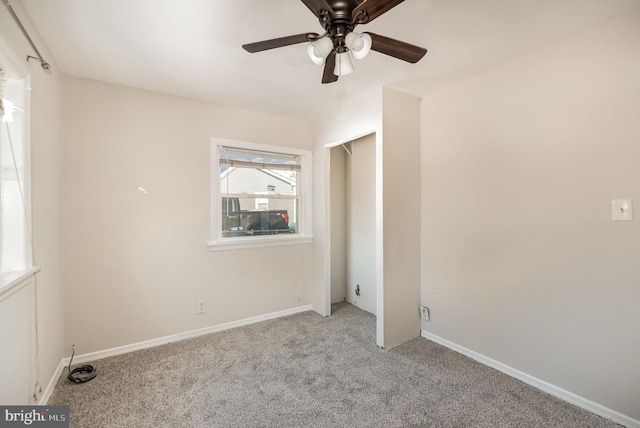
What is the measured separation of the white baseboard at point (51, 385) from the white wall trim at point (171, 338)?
87 millimetres

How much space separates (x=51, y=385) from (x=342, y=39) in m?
2.94

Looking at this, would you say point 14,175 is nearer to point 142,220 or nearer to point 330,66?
point 142,220

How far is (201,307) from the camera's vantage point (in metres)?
2.81

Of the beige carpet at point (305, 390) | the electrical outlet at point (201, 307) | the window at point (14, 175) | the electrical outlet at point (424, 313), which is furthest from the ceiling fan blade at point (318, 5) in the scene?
the electrical outlet at point (201, 307)

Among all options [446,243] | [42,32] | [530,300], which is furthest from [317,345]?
[42,32]

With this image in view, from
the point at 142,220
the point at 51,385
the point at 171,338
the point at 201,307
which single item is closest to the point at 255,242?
the point at 201,307

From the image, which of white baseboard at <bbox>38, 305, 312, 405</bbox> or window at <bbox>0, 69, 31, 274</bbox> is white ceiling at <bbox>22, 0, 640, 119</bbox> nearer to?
window at <bbox>0, 69, 31, 274</bbox>

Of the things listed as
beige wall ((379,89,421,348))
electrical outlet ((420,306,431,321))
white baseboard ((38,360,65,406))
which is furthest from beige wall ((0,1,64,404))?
electrical outlet ((420,306,431,321))

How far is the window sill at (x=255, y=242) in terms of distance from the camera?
2908 mm

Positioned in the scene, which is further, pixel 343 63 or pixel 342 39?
pixel 343 63

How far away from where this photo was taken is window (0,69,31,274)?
1.47m

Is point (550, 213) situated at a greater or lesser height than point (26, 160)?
lesser

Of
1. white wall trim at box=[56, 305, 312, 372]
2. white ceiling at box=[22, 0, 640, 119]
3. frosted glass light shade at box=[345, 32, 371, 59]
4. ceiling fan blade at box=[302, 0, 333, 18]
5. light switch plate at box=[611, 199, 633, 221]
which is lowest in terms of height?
white wall trim at box=[56, 305, 312, 372]
